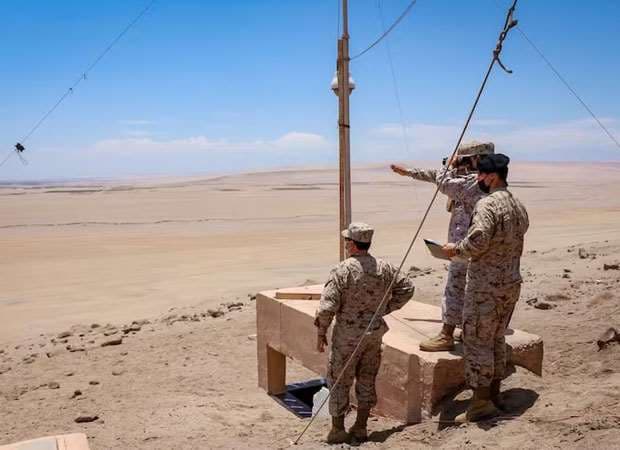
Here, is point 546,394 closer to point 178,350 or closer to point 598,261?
point 178,350

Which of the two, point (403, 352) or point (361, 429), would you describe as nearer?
point (361, 429)

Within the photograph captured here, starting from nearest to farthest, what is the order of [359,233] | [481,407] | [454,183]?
[481,407] → [359,233] → [454,183]

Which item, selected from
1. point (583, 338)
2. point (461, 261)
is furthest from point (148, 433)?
point (583, 338)

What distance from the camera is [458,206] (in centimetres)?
524

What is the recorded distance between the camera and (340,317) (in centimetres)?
489

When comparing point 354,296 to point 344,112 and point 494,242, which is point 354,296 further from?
point 344,112

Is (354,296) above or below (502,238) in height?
below

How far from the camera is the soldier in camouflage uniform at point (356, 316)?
4781mm

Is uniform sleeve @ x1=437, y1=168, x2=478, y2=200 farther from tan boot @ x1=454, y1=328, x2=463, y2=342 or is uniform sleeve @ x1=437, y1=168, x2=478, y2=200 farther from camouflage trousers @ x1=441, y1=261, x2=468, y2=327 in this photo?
tan boot @ x1=454, y1=328, x2=463, y2=342

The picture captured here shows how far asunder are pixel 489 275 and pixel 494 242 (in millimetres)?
249

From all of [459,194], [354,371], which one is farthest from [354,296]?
[459,194]

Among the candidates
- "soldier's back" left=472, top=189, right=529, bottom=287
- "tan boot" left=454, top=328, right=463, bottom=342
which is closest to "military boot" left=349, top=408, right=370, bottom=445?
"tan boot" left=454, top=328, right=463, bottom=342

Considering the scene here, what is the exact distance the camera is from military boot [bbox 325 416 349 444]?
500 cm

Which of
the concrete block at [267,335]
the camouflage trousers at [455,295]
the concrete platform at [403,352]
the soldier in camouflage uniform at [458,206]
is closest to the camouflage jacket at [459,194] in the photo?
the soldier in camouflage uniform at [458,206]
